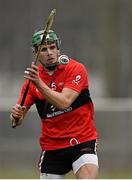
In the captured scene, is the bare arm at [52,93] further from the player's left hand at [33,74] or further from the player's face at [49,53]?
the player's face at [49,53]

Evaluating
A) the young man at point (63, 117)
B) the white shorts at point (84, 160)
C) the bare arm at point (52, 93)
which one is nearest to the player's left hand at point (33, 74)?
the bare arm at point (52, 93)

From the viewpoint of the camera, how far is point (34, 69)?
1081 centimetres

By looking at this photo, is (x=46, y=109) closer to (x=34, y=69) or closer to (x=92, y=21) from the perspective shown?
(x=34, y=69)

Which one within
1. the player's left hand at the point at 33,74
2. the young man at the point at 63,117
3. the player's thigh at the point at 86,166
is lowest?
the player's thigh at the point at 86,166

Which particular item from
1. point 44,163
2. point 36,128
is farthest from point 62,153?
point 36,128

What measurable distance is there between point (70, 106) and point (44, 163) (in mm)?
693

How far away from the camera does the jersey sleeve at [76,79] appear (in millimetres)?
11500

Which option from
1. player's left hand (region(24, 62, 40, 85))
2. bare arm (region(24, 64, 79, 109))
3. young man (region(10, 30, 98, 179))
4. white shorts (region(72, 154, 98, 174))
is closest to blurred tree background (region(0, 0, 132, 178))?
young man (region(10, 30, 98, 179))

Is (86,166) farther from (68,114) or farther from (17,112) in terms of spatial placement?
(17,112)

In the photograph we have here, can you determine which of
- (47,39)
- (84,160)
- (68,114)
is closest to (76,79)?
(68,114)

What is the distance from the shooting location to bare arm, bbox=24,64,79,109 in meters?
10.8

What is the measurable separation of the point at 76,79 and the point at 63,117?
1.28 feet

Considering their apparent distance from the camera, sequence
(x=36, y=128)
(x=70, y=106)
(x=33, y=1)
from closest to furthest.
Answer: (x=70, y=106), (x=36, y=128), (x=33, y=1)

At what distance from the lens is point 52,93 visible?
11.1 meters
